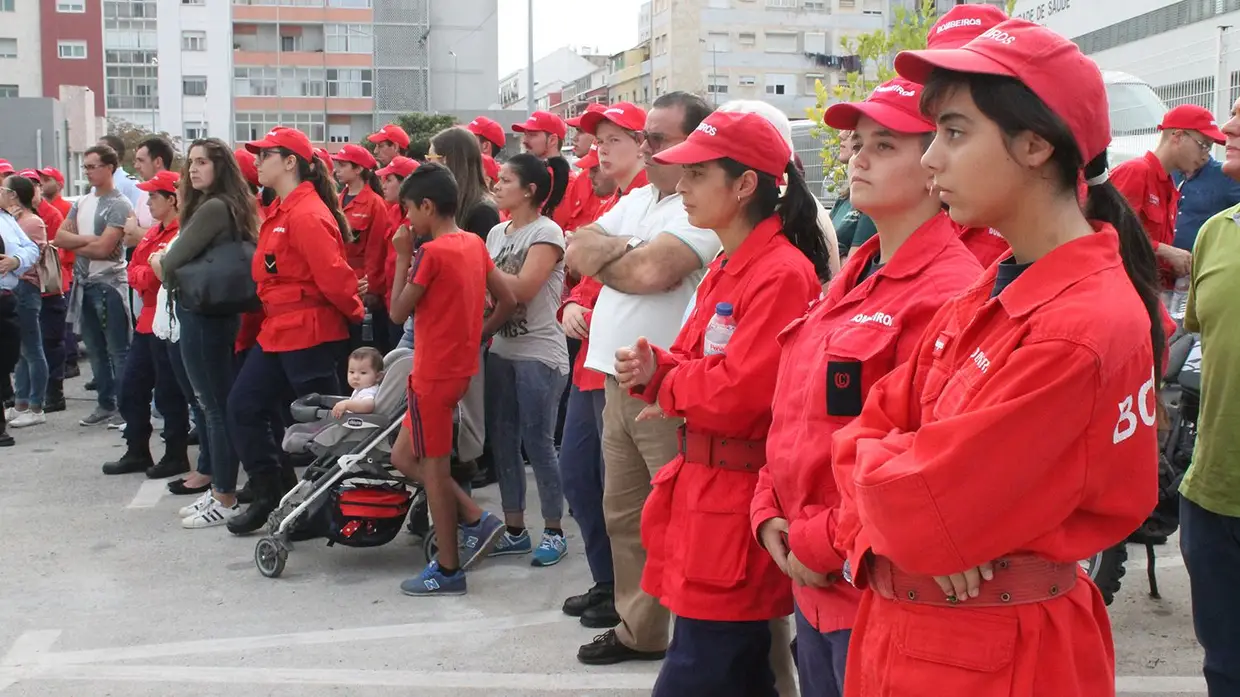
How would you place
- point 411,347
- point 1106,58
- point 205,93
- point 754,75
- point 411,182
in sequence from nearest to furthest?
point 411,182, point 411,347, point 1106,58, point 205,93, point 754,75

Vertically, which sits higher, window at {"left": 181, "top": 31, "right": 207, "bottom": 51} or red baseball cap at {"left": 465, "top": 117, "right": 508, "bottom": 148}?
window at {"left": 181, "top": 31, "right": 207, "bottom": 51}

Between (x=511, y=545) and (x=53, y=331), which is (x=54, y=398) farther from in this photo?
(x=511, y=545)

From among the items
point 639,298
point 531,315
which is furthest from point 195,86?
point 639,298

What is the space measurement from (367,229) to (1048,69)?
7.77 metres

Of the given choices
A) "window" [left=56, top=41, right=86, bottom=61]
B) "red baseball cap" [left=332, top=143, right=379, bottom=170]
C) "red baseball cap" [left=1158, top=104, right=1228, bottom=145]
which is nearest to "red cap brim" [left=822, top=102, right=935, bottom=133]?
"red baseball cap" [left=1158, top=104, right=1228, bottom=145]

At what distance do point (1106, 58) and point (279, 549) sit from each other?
33.8 metres

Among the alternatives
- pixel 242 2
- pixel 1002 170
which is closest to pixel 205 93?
pixel 242 2

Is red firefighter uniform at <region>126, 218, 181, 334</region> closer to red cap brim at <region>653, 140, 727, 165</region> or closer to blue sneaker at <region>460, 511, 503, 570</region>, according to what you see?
blue sneaker at <region>460, 511, 503, 570</region>

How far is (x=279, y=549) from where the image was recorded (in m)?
5.96

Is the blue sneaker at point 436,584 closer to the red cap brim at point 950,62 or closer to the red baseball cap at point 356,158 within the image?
the red cap brim at point 950,62

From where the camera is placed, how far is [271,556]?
6.03 metres

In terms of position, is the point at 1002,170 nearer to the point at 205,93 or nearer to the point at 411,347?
the point at 411,347

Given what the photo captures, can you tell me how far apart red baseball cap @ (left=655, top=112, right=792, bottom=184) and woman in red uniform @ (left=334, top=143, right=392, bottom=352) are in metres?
5.65

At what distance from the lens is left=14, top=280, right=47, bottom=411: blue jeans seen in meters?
10.2
